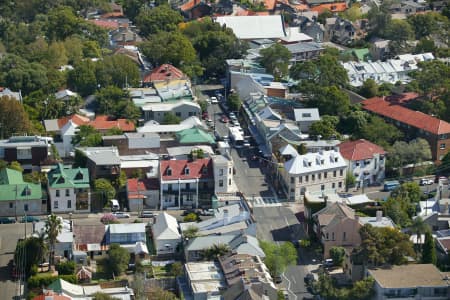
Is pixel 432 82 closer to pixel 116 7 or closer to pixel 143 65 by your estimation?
pixel 143 65

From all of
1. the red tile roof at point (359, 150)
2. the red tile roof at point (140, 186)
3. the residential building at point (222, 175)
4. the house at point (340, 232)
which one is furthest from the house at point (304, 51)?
the house at point (340, 232)

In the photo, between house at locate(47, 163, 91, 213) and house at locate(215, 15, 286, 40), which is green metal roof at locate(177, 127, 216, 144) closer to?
house at locate(47, 163, 91, 213)

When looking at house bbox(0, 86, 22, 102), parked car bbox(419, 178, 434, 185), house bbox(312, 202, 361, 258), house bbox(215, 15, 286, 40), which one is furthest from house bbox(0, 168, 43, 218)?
house bbox(215, 15, 286, 40)

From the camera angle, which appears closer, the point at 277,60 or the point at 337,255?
the point at 337,255

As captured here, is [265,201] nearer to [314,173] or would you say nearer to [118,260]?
[314,173]

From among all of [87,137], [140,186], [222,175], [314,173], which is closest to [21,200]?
[140,186]

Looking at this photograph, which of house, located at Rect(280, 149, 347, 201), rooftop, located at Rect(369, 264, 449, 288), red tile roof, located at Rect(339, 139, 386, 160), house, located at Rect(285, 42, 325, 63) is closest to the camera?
rooftop, located at Rect(369, 264, 449, 288)
